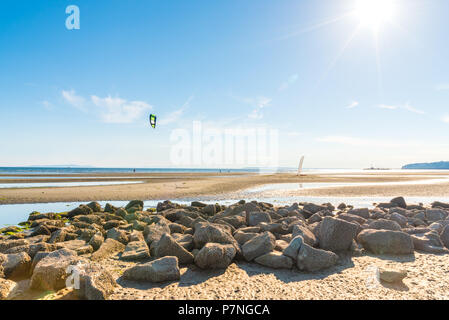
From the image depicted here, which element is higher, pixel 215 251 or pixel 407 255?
pixel 215 251

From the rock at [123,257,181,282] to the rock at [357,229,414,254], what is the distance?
4028 mm

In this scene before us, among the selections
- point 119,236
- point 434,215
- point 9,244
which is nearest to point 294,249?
point 119,236

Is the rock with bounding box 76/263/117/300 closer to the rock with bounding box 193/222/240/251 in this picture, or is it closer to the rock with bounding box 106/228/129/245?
the rock with bounding box 193/222/240/251

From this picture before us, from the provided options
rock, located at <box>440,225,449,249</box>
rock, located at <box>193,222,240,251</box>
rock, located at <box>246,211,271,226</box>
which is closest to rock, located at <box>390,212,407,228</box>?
Result: rock, located at <box>440,225,449,249</box>

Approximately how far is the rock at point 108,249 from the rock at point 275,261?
3.11 meters

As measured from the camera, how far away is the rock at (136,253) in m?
4.90

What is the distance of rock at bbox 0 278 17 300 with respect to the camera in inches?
135

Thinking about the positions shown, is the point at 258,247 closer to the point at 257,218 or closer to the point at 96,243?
the point at 257,218

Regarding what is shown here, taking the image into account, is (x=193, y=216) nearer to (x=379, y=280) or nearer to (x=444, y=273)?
(x=379, y=280)

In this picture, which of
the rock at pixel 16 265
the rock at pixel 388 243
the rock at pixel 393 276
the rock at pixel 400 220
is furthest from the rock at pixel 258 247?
the rock at pixel 400 220

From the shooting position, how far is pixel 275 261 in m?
4.37
